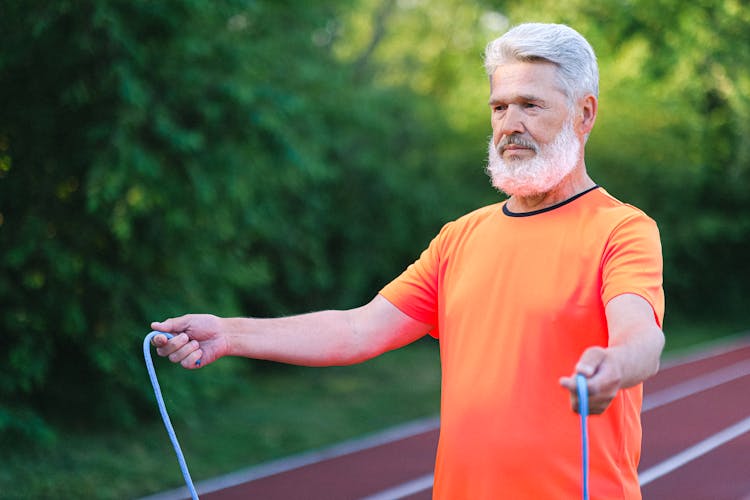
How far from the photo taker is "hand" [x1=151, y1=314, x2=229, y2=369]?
226 cm

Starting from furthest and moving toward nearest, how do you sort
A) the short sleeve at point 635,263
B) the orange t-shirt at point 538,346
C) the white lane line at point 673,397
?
the white lane line at point 673,397
the orange t-shirt at point 538,346
the short sleeve at point 635,263

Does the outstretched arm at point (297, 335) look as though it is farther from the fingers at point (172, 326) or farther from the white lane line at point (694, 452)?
the white lane line at point (694, 452)

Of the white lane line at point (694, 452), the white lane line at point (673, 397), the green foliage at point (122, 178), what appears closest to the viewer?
the green foliage at point (122, 178)

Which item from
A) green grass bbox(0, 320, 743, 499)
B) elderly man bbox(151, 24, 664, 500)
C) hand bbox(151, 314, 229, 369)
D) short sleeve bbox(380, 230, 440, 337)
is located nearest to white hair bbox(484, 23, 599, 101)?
elderly man bbox(151, 24, 664, 500)

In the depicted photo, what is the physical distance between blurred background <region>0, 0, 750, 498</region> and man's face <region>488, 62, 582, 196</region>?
5.73 meters

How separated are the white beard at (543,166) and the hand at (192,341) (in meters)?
Result: 0.77

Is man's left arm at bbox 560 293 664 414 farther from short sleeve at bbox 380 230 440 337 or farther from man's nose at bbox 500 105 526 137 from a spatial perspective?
short sleeve at bbox 380 230 440 337

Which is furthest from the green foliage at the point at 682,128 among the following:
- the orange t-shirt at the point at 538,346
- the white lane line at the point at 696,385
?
the orange t-shirt at the point at 538,346

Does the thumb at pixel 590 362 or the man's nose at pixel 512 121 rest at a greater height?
the man's nose at pixel 512 121

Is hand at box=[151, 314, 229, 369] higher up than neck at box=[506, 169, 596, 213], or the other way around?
neck at box=[506, 169, 596, 213]

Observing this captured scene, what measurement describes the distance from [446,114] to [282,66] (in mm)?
6889

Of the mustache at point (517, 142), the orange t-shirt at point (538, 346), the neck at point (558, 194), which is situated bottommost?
the orange t-shirt at point (538, 346)

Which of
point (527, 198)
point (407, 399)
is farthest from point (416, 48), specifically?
point (527, 198)

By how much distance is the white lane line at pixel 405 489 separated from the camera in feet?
26.1
